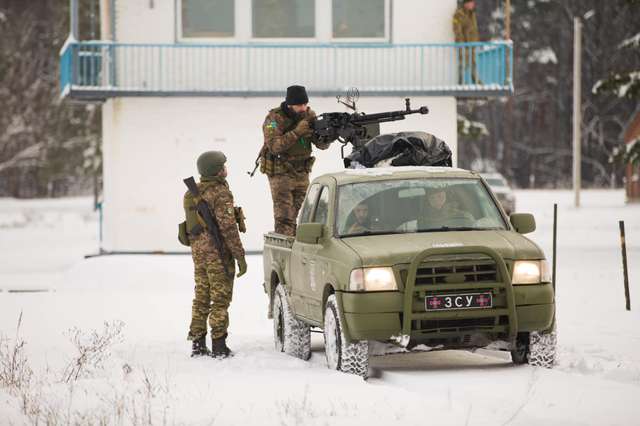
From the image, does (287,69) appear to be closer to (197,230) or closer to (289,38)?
(289,38)

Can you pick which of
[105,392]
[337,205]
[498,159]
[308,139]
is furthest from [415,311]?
[498,159]

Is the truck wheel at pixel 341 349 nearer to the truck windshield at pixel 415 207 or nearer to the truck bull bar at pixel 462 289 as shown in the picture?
the truck bull bar at pixel 462 289

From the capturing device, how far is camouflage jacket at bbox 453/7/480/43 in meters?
27.5

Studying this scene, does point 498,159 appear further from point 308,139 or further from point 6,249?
point 308,139

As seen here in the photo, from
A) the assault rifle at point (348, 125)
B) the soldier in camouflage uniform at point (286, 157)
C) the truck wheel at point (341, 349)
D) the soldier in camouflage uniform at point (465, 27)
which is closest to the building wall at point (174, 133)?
the soldier in camouflage uniform at point (465, 27)

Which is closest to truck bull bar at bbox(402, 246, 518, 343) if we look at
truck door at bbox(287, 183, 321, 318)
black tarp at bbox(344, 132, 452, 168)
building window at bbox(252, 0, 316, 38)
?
truck door at bbox(287, 183, 321, 318)

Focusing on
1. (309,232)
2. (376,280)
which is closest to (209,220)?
(309,232)

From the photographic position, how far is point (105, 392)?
9.39 m

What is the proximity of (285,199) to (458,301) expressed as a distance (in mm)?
4569

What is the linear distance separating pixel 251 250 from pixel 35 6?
56915 millimetres

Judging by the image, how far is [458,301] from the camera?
10047 millimetres

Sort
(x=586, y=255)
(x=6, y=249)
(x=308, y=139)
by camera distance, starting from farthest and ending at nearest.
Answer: (x=6, y=249), (x=586, y=255), (x=308, y=139)

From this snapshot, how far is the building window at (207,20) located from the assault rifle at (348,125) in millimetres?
13604

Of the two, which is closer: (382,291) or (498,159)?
(382,291)
